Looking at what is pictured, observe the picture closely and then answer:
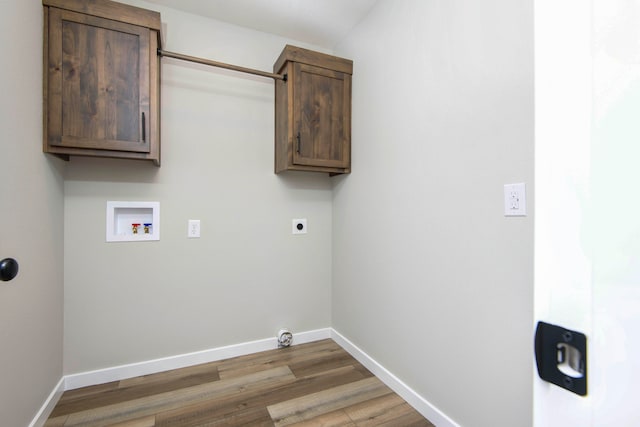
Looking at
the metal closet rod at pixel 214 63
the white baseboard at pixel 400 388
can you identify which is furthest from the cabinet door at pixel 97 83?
the white baseboard at pixel 400 388

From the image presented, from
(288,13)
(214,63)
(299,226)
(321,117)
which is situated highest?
(288,13)

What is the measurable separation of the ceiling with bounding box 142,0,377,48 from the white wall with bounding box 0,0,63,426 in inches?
37.2

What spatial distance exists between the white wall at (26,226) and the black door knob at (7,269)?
0.12 metres

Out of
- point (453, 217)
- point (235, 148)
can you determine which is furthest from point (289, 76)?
point (453, 217)

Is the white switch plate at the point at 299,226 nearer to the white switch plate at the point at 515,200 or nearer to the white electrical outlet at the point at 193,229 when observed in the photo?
the white electrical outlet at the point at 193,229

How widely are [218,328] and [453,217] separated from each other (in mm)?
1807

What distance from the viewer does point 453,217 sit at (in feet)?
4.62

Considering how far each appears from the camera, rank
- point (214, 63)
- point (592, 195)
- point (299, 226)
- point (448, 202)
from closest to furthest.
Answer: point (592, 195), point (448, 202), point (214, 63), point (299, 226)

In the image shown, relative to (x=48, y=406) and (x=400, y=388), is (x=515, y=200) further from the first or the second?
(x=48, y=406)

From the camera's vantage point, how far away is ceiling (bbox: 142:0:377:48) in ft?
6.33

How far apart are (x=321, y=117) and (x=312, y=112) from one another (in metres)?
0.08

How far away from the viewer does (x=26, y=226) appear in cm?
133

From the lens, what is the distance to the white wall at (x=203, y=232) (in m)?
1.81

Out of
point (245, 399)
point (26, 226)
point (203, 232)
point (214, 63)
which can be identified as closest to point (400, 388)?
point (245, 399)
